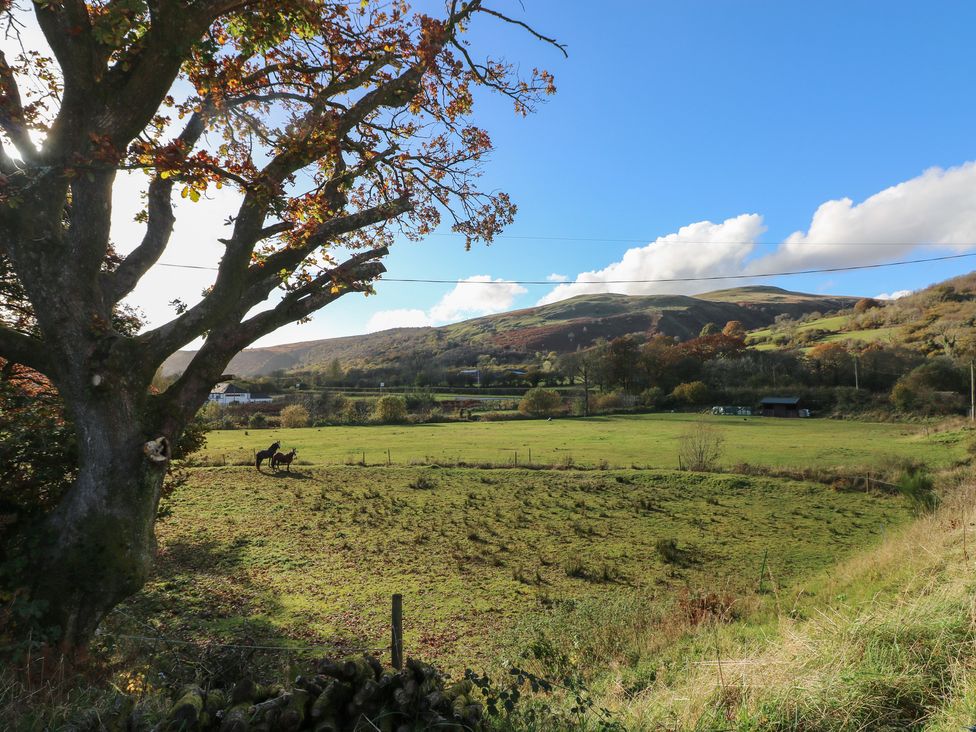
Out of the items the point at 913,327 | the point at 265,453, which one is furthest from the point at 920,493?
the point at 913,327

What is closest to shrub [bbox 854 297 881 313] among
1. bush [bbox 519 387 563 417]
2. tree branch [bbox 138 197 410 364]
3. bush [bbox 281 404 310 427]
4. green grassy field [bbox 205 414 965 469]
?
green grassy field [bbox 205 414 965 469]

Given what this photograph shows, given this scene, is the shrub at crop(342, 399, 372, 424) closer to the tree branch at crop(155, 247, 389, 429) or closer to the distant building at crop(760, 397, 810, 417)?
the tree branch at crop(155, 247, 389, 429)

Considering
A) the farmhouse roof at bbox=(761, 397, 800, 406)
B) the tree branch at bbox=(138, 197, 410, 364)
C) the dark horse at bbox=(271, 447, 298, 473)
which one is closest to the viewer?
the tree branch at bbox=(138, 197, 410, 364)

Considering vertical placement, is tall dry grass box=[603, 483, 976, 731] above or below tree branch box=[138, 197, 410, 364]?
below

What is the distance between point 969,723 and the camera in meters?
2.99

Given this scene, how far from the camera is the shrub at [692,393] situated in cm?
6725

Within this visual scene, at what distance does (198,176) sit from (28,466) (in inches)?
249

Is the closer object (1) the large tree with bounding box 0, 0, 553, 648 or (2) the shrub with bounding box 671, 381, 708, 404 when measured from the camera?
(1) the large tree with bounding box 0, 0, 553, 648

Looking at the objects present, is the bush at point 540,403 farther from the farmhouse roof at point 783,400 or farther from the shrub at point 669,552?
the shrub at point 669,552

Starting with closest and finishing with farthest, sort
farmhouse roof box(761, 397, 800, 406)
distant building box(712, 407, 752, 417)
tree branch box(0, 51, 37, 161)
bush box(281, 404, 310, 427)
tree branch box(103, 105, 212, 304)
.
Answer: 1. tree branch box(0, 51, 37, 161)
2. tree branch box(103, 105, 212, 304)
3. bush box(281, 404, 310, 427)
4. farmhouse roof box(761, 397, 800, 406)
5. distant building box(712, 407, 752, 417)

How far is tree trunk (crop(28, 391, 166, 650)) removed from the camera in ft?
16.1

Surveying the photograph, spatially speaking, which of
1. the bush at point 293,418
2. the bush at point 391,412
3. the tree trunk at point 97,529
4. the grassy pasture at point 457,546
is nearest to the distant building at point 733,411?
the grassy pasture at point 457,546

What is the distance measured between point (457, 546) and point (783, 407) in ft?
207

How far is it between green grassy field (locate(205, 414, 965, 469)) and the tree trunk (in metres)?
25.0
